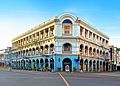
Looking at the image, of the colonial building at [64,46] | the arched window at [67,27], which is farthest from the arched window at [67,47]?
the arched window at [67,27]

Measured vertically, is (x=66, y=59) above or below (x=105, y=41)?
below

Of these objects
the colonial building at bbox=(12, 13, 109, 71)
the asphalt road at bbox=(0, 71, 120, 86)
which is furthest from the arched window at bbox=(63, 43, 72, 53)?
the asphalt road at bbox=(0, 71, 120, 86)

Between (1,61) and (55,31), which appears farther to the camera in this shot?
(1,61)

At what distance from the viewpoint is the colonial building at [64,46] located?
7412 centimetres

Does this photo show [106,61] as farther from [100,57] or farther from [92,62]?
[92,62]

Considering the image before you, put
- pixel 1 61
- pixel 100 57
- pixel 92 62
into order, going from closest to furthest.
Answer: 1. pixel 92 62
2. pixel 100 57
3. pixel 1 61

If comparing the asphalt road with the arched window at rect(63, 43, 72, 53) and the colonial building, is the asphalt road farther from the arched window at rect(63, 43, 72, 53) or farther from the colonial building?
the arched window at rect(63, 43, 72, 53)

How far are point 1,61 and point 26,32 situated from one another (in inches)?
2105

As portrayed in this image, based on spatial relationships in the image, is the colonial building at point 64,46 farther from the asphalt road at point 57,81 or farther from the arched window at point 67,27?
the asphalt road at point 57,81

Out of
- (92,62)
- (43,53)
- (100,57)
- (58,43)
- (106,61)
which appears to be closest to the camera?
(58,43)

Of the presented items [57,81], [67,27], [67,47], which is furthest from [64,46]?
[57,81]

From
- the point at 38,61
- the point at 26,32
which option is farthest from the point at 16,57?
the point at 38,61

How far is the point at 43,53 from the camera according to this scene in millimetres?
82938

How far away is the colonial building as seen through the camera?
74.1 metres
